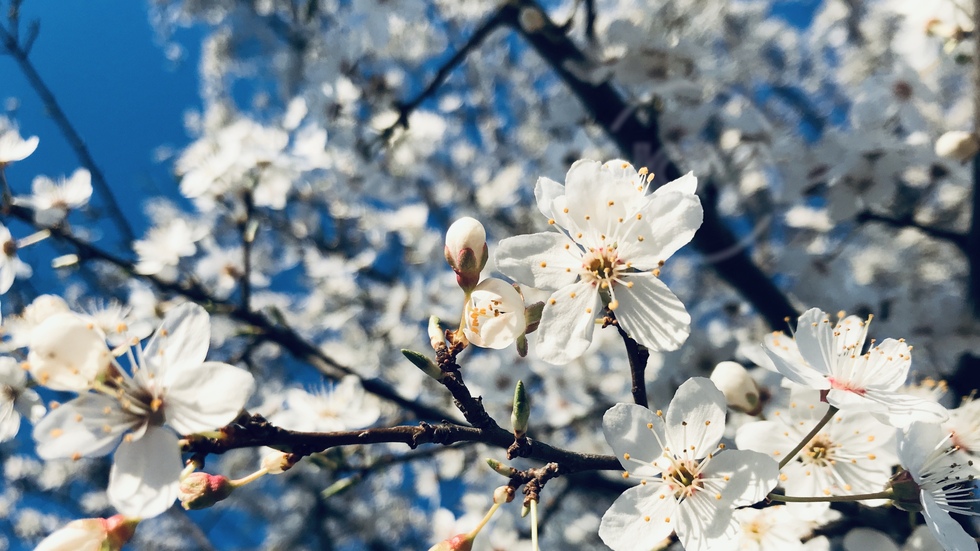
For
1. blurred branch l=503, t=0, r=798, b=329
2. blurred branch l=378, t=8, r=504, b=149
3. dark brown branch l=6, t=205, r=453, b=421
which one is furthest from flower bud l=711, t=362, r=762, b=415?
blurred branch l=378, t=8, r=504, b=149

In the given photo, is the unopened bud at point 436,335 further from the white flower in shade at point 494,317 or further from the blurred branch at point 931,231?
the blurred branch at point 931,231

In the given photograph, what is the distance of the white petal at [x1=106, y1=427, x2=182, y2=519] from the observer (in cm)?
81

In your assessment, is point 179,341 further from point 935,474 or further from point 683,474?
point 935,474

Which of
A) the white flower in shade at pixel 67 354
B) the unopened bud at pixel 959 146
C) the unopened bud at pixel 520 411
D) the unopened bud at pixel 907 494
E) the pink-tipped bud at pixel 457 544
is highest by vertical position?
the white flower in shade at pixel 67 354

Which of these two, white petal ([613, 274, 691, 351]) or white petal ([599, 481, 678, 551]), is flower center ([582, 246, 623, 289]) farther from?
white petal ([599, 481, 678, 551])

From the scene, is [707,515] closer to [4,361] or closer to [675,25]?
[4,361]

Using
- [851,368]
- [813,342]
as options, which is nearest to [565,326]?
[813,342]

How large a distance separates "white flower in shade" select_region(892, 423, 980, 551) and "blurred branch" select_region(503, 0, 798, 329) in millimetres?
1104

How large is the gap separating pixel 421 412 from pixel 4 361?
119 cm

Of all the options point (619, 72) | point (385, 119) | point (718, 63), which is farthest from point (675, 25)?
point (385, 119)

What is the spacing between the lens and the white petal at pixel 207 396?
32.3 inches

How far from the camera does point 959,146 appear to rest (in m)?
1.77

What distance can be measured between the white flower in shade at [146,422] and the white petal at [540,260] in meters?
0.44

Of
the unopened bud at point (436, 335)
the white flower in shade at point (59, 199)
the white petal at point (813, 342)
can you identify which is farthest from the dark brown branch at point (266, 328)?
the white petal at point (813, 342)
